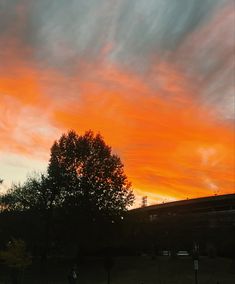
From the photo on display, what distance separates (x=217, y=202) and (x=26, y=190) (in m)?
40.0

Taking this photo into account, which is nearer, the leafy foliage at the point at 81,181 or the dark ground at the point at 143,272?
the dark ground at the point at 143,272

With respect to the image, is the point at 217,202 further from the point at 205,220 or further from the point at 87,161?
the point at 87,161

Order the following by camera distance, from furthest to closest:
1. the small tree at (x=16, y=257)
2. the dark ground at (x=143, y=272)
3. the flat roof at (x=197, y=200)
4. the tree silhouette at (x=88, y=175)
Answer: the flat roof at (x=197, y=200), the tree silhouette at (x=88, y=175), the small tree at (x=16, y=257), the dark ground at (x=143, y=272)

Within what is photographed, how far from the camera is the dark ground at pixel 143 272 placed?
182 feet

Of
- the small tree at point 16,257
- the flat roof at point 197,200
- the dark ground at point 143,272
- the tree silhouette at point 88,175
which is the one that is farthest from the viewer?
the flat roof at point 197,200

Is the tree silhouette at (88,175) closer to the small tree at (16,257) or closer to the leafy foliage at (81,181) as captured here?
the leafy foliage at (81,181)

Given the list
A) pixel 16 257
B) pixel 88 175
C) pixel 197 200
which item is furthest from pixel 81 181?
pixel 197 200

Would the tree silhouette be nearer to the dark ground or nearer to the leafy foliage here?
the leafy foliage

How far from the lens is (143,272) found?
63312 millimetres

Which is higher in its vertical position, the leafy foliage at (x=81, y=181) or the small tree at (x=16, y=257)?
the leafy foliage at (x=81, y=181)

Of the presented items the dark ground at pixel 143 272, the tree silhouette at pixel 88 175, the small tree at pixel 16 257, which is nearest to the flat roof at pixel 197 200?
the tree silhouette at pixel 88 175

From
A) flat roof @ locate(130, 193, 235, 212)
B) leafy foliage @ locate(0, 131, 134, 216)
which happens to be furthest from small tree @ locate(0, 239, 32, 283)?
flat roof @ locate(130, 193, 235, 212)

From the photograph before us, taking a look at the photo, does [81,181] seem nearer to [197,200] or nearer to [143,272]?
[143,272]

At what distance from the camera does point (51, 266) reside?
79.6m
